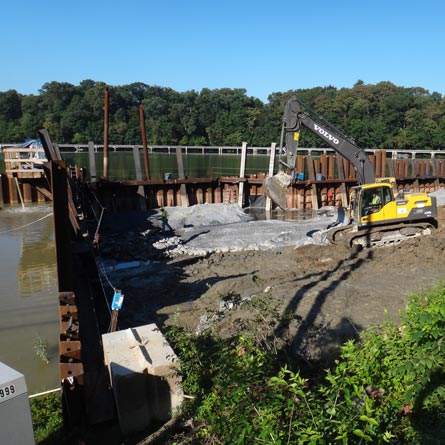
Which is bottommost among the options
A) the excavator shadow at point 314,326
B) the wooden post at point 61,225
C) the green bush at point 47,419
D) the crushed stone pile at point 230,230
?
the green bush at point 47,419

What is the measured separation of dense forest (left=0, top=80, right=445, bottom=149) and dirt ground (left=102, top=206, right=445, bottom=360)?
7804 cm

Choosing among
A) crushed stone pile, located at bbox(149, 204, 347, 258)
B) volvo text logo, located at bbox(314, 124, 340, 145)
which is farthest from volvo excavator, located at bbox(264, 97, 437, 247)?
crushed stone pile, located at bbox(149, 204, 347, 258)

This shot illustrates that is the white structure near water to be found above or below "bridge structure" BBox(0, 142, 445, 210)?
below

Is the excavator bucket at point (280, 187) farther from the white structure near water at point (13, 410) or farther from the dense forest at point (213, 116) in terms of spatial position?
the dense forest at point (213, 116)

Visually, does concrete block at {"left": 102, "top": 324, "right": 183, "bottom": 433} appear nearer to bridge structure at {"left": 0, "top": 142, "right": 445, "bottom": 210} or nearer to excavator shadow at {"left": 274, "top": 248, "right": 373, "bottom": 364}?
excavator shadow at {"left": 274, "top": 248, "right": 373, "bottom": 364}

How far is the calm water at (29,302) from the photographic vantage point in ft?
24.1

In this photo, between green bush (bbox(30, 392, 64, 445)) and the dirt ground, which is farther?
the dirt ground

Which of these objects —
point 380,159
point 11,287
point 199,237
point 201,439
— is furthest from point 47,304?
point 380,159

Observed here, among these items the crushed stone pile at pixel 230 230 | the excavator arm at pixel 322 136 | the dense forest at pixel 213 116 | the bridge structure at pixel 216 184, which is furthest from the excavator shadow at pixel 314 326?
the dense forest at pixel 213 116

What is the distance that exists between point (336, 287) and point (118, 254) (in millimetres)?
7199

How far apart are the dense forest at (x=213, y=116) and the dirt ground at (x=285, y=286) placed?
78039 mm

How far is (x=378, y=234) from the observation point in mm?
13422

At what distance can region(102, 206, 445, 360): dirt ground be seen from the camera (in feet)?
22.6

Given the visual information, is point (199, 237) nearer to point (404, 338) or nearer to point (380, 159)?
point (404, 338)
